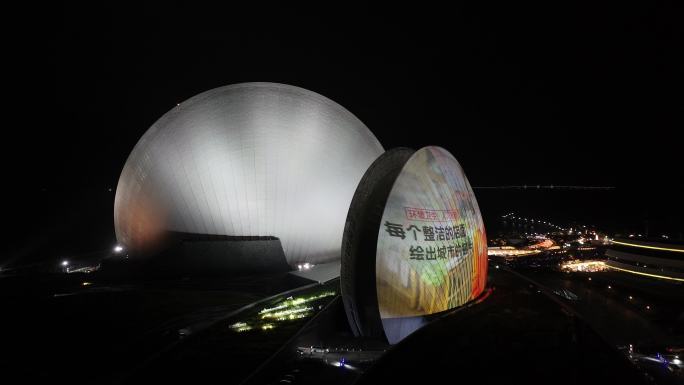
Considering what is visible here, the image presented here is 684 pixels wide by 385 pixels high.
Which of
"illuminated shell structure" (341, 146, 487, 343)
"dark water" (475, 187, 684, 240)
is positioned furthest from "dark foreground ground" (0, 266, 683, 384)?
"dark water" (475, 187, 684, 240)

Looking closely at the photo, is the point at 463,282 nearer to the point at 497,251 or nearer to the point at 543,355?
the point at 543,355

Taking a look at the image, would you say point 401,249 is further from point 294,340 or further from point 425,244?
point 294,340

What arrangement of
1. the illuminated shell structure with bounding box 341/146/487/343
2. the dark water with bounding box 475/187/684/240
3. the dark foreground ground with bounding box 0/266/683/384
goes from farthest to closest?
the dark water with bounding box 475/187/684/240 < the illuminated shell structure with bounding box 341/146/487/343 < the dark foreground ground with bounding box 0/266/683/384

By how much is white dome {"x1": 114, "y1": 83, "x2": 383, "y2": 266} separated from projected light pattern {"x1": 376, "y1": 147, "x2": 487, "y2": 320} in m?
9.52

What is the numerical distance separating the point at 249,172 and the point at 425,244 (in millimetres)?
11234

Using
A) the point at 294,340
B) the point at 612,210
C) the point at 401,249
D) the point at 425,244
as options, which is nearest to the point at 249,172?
the point at 294,340

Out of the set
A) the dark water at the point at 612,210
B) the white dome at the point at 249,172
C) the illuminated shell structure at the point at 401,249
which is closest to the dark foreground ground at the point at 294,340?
the illuminated shell structure at the point at 401,249

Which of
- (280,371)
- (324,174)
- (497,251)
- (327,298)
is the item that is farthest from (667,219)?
(280,371)

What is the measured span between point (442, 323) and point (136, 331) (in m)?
7.52

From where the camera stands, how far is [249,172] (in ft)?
58.5

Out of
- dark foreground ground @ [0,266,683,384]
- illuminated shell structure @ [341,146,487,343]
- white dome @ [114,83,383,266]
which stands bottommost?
dark foreground ground @ [0,266,683,384]

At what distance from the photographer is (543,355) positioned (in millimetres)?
5410

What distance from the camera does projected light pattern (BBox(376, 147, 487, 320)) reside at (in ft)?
24.7

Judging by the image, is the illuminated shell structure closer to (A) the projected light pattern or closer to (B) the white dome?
(A) the projected light pattern
